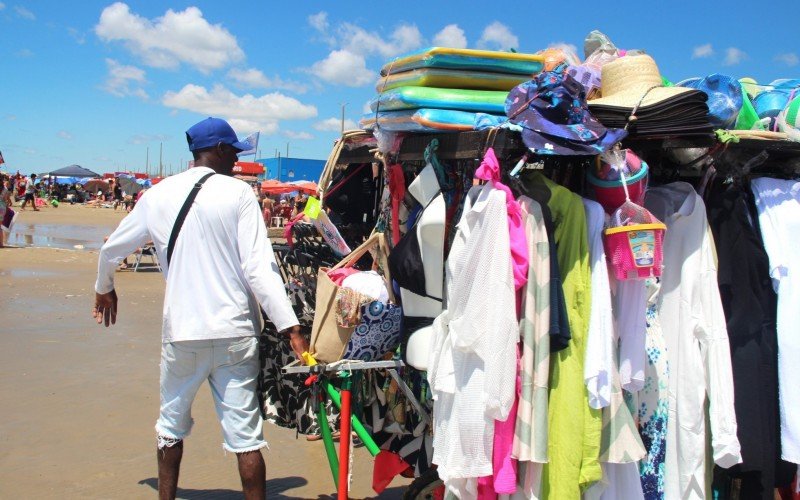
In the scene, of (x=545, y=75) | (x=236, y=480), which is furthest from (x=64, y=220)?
(x=545, y=75)

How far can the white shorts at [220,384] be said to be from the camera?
3.12m

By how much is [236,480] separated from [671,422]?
2.62 m

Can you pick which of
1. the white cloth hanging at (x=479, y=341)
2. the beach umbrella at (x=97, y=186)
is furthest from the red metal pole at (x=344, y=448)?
the beach umbrella at (x=97, y=186)

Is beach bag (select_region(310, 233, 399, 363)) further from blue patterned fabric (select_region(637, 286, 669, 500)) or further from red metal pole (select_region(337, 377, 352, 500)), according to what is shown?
blue patterned fabric (select_region(637, 286, 669, 500))

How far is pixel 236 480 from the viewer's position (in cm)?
423

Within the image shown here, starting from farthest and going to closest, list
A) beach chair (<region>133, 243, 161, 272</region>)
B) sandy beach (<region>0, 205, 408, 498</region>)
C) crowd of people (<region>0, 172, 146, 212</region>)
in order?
crowd of people (<region>0, 172, 146, 212</region>), beach chair (<region>133, 243, 161, 272</region>), sandy beach (<region>0, 205, 408, 498</region>)

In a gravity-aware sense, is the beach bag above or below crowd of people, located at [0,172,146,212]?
below

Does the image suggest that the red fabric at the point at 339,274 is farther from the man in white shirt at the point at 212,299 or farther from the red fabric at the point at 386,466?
the red fabric at the point at 386,466

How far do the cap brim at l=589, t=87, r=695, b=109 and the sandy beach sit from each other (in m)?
2.63

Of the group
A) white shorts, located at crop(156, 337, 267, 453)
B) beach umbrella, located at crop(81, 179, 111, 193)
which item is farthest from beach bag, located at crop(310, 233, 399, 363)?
beach umbrella, located at crop(81, 179, 111, 193)

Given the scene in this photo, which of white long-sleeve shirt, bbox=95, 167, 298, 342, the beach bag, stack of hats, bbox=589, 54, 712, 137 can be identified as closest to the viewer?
stack of hats, bbox=589, 54, 712, 137

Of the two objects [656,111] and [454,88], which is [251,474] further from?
[656,111]

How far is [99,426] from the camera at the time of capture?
16.0 ft

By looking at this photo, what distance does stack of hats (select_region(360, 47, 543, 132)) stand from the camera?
297 cm
